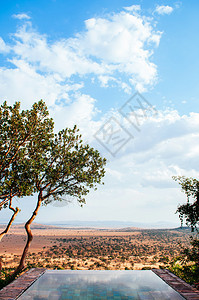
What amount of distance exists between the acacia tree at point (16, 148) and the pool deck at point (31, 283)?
2.64 m

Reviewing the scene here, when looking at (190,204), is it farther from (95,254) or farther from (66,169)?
(95,254)

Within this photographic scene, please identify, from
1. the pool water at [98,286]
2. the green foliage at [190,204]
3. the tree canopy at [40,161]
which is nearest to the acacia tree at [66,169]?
the tree canopy at [40,161]

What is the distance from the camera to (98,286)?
10219mm

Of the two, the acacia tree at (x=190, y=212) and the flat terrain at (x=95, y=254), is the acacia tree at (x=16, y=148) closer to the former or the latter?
the acacia tree at (x=190, y=212)

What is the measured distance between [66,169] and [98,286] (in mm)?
6135

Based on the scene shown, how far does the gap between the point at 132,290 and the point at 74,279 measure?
312 cm

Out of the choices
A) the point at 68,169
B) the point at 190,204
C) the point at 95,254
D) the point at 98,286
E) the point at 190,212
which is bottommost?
the point at 95,254

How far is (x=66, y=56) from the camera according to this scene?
1510 cm

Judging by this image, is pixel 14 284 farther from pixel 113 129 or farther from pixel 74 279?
pixel 113 129

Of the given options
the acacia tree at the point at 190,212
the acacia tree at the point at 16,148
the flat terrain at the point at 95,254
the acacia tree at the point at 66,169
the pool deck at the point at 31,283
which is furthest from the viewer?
the flat terrain at the point at 95,254

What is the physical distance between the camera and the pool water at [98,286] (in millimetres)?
8703

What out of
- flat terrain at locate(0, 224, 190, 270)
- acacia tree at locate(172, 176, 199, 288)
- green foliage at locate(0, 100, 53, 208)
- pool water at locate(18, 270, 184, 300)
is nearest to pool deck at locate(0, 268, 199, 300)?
pool water at locate(18, 270, 184, 300)

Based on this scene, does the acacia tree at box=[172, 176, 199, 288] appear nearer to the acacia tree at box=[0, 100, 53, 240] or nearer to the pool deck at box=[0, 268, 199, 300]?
the pool deck at box=[0, 268, 199, 300]

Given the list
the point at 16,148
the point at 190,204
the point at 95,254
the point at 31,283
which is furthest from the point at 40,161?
the point at 95,254
